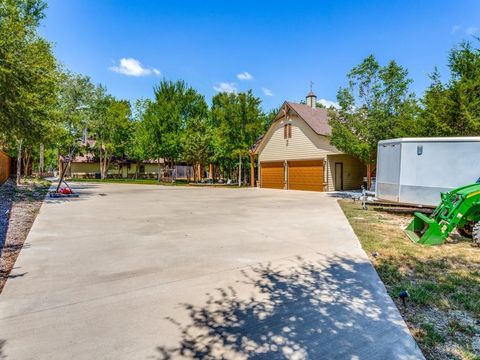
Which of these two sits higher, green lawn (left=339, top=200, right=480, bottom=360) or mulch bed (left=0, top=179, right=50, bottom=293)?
green lawn (left=339, top=200, right=480, bottom=360)

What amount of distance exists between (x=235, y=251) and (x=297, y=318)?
105 inches

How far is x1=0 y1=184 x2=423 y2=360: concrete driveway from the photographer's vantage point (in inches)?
105

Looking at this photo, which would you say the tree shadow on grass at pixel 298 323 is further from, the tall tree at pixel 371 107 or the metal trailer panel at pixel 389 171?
the tall tree at pixel 371 107

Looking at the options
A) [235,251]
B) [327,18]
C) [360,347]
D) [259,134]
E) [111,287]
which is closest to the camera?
[360,347]

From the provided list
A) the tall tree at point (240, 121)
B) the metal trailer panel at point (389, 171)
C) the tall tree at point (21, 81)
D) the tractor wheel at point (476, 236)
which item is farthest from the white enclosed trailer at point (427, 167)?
the tall tree at point (240, 121)

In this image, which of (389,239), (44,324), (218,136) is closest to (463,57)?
(389,239)

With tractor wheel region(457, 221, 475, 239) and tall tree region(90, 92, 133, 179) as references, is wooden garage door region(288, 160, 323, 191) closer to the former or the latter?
tractor wheel region(457, 221, 475, 239)

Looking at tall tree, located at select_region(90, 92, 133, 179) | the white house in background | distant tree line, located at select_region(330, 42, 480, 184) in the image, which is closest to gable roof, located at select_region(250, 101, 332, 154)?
the white house in background

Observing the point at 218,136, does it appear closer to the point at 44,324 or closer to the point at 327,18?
the point at 327,18

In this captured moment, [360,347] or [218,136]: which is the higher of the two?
[218,136]

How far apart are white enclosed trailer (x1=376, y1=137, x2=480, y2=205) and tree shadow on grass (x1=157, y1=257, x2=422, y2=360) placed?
587cm

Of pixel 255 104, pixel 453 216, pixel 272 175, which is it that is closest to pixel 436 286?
pixel 453 216

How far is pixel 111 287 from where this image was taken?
402cm

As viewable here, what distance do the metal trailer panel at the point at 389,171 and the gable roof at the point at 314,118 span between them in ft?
36.2
